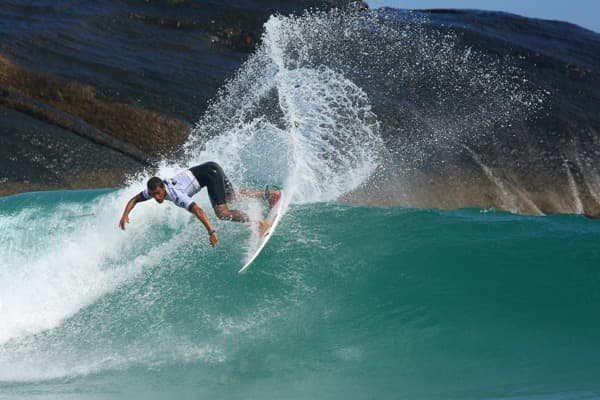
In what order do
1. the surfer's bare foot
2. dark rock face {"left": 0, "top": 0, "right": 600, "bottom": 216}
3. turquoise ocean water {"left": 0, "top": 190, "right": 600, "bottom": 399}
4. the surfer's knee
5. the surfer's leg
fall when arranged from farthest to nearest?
dark rock face {"left": 0, "top": 0, "right": 600, "bottom": 216} < the surfer's leg < the surfer's bare foot < the surfer's knee < turquoise ocean water {"left": 0, "top": 190, "right": 600, "bottom": 399}

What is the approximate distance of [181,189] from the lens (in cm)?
822

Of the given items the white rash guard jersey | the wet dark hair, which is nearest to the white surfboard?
the white rash guard jersey

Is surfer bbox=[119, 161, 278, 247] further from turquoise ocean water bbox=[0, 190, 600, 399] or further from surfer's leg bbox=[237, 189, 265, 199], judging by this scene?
turquoise ocean water bbox=[0, 190, 600, 399]

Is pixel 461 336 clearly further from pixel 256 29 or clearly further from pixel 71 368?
pixel 256 29

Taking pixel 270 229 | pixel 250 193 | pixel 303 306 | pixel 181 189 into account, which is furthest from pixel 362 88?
pixel 303 306

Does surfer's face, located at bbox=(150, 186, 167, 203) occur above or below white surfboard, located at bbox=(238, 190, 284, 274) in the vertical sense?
above

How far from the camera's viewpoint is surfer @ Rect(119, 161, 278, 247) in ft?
26.6

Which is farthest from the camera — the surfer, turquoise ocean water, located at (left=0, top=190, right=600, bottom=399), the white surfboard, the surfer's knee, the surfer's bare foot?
the surfer's bare foot

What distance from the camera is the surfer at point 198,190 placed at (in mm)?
8094

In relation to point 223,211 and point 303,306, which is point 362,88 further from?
point 303,306

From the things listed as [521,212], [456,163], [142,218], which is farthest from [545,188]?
[142,218]

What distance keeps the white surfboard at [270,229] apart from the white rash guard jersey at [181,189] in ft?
3.26

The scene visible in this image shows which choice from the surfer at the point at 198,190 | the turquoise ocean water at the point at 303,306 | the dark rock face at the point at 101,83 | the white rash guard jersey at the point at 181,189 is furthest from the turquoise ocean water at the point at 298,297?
the dark rock face at the point at 101,83

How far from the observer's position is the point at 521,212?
11.9 m
